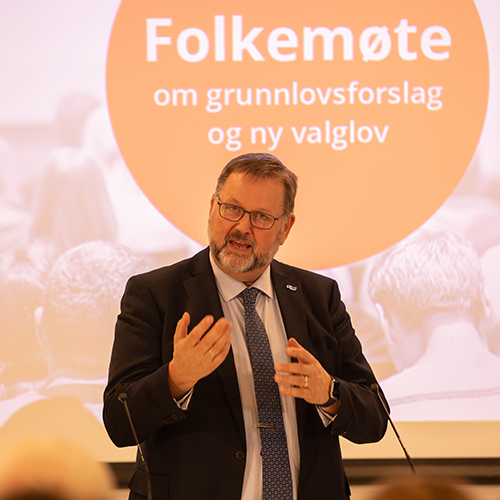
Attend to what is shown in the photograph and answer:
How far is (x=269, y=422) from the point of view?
1819mm

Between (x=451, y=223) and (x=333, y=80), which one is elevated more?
(x=333, y=80)

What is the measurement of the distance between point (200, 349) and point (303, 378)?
326mm

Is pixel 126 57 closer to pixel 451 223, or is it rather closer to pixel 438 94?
pixel 438 94

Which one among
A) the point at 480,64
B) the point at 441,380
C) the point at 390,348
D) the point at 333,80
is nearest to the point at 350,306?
the point at 390,348

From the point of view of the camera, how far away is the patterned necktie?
178cm

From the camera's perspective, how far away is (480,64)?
318 cm

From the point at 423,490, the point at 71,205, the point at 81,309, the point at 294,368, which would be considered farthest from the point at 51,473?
the point at 71,205

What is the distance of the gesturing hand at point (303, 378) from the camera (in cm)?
164

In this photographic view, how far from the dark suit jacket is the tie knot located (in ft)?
0.31

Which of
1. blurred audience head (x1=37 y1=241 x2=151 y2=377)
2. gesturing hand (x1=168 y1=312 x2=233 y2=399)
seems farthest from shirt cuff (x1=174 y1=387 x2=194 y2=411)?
blurred audience head (x1=37 y1=241 x2=151 y2=377)

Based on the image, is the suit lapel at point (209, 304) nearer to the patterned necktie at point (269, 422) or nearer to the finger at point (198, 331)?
the patterned necktie at point (269, 422)

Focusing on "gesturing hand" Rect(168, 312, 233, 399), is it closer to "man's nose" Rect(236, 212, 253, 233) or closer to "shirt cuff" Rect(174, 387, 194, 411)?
"shirt cuff" Rect(174, 387, 194, 411)

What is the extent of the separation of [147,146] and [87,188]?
40 cm

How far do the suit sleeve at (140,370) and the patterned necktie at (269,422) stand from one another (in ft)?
0.91
